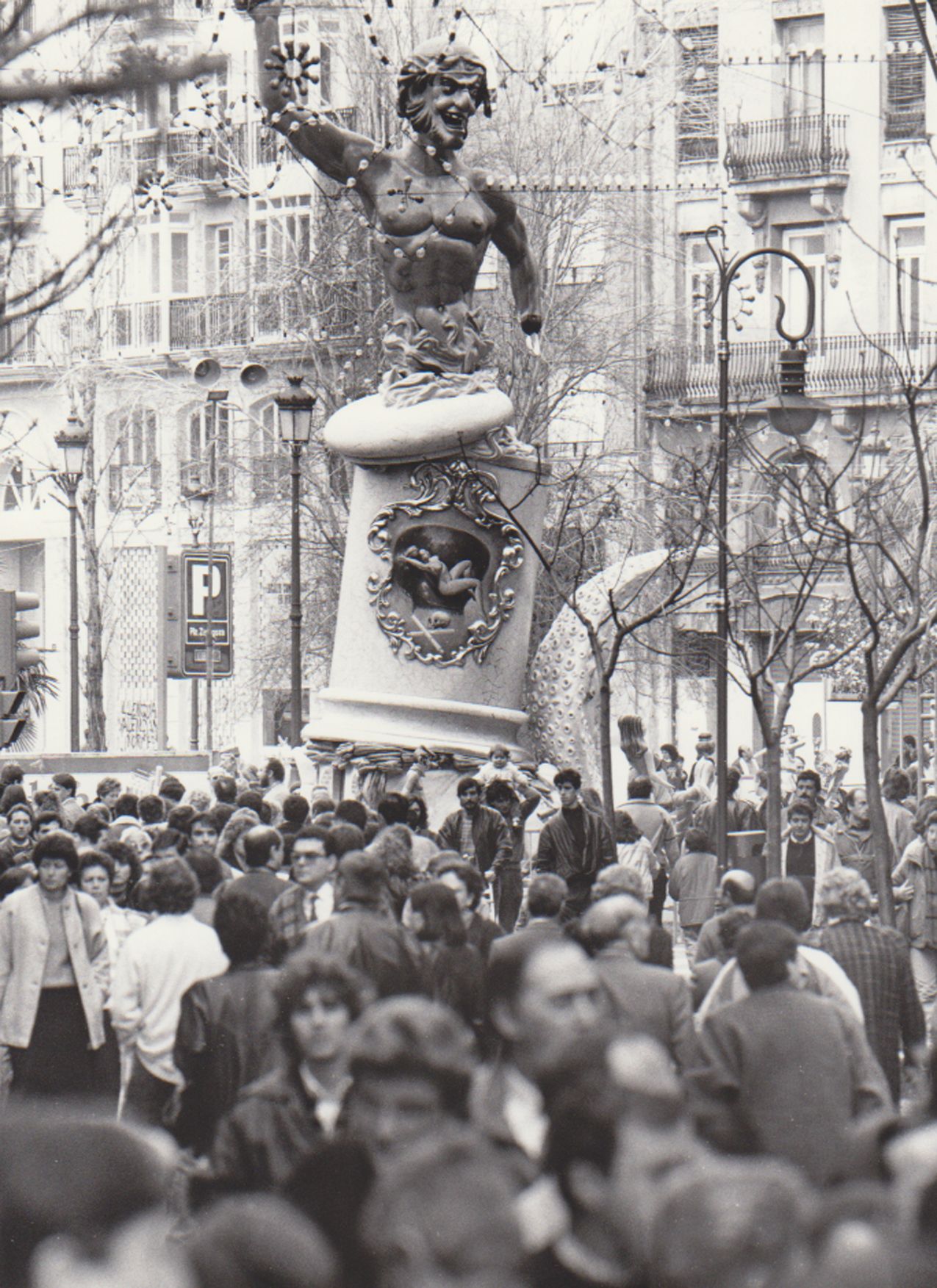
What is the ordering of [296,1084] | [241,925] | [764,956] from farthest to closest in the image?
[241,925]
[764,956]
[296,1084]

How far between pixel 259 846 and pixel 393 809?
14.2 ft

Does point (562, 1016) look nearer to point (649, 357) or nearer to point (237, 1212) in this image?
point (237, 1212)

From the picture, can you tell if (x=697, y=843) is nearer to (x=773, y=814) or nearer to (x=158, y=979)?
(x=773, y=814)

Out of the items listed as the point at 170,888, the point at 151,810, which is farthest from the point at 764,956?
the point at 151,810

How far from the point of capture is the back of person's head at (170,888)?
398 inches

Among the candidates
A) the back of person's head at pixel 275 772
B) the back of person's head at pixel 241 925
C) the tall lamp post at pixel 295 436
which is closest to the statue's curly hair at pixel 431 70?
the tall lamp post at pixel 295 436

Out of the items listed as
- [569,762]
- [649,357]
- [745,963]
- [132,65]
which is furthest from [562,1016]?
[649,357]

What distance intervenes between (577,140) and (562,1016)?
114ft

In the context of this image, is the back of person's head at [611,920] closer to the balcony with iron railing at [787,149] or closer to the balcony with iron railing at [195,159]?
the balcony with iron railing at [195,159]

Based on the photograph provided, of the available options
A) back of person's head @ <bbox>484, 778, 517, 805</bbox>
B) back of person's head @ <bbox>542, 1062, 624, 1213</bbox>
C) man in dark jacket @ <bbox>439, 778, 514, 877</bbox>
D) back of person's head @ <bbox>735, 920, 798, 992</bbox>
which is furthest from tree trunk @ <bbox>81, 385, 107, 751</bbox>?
back of person's head @ <bbox>542, 1062, 624, 1213</bbox>

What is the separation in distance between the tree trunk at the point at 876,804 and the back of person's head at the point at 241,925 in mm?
6706

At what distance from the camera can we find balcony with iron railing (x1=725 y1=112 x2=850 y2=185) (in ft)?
160

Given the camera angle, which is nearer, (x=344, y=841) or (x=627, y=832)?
(x=344, y=841)

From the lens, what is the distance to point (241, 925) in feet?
29.0
